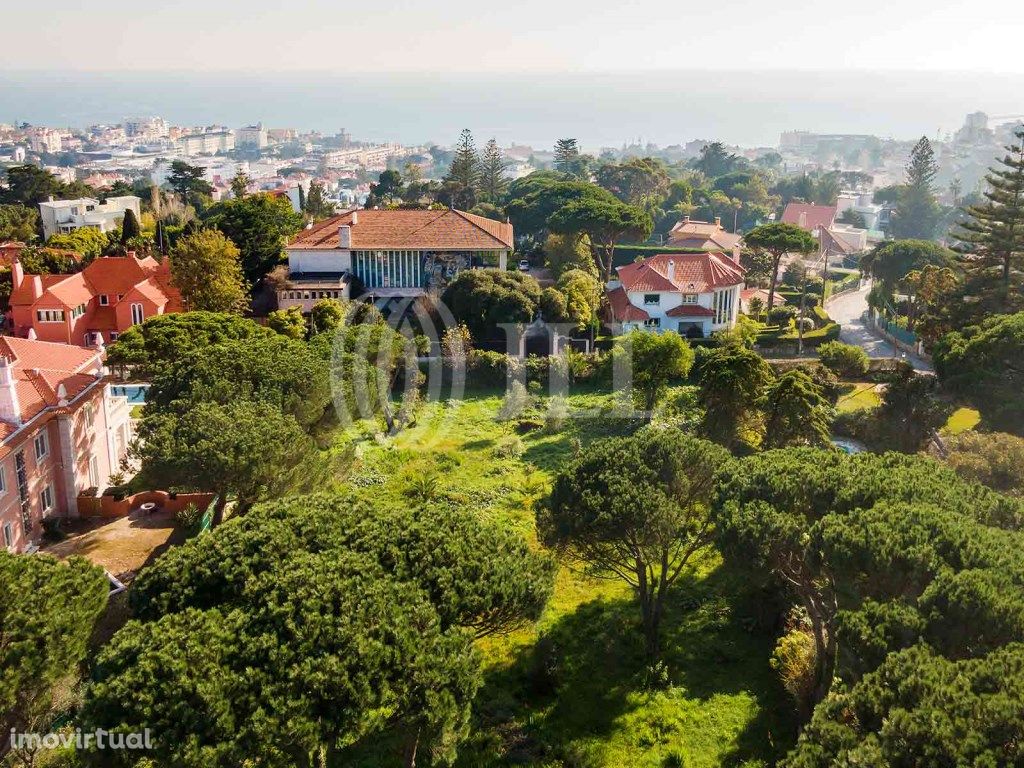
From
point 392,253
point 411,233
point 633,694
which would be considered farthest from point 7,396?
point 411,233

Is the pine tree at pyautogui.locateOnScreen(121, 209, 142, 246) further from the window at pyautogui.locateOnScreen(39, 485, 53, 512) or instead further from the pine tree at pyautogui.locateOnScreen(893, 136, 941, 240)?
the pine tree at pyautogui.locateOnScreen(893, 136, 941, 240)

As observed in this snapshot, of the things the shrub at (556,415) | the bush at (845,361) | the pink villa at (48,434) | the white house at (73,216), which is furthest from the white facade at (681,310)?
the white house at (73,216)

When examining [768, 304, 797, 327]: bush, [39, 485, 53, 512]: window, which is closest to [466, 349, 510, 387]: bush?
[768, 304, 797, 327]: bush

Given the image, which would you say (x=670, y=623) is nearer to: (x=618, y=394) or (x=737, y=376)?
(x=737, y=376)

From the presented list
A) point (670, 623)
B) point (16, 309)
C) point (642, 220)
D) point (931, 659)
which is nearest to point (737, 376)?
point (670, 623)

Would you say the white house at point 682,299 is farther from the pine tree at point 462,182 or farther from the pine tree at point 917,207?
the pine tree at point 917,207

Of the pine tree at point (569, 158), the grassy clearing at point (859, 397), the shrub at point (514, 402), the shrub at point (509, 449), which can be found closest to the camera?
the shrub at point (509, 449)
